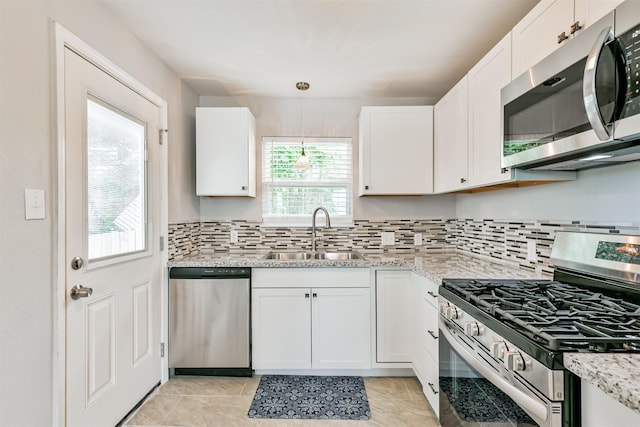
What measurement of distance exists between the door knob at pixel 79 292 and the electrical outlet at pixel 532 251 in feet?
7.97

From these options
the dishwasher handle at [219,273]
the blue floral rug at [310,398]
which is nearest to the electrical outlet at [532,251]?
the blue floral rug at [310,398]

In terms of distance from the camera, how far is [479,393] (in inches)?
50.6

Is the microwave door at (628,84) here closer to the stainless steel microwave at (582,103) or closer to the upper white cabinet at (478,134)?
the stainless steel microwave at (582,103)

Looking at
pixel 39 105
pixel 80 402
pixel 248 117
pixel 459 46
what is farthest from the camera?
pixel 248 117

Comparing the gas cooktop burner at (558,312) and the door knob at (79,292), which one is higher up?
the gas cooktop burner at (558,312)

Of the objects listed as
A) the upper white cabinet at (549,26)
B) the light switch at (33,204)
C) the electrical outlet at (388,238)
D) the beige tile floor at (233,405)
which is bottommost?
the beige tile floor at (233,405)

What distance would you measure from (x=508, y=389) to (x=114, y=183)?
6.90ft

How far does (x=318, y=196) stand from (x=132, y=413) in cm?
211

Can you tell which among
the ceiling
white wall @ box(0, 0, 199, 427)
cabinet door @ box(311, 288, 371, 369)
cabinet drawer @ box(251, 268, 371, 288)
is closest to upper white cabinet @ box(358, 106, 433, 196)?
the ceiling

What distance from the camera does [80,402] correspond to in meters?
1.63

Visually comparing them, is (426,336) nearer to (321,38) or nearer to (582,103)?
(582,103)

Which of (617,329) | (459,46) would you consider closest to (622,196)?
(617,329)

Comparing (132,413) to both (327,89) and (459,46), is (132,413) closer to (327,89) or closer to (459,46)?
(327,89)

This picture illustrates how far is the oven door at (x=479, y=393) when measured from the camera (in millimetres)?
971
